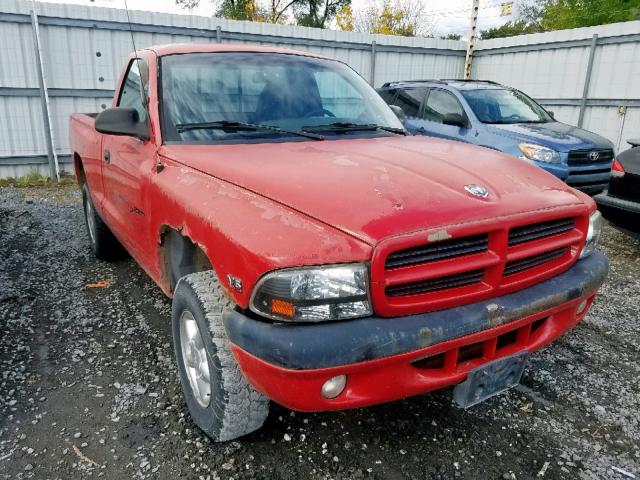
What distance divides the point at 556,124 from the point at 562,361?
578 centimetres

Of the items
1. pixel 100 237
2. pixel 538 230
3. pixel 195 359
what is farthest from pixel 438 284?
pixel 100 237

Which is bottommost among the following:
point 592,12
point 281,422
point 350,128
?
point 281,422

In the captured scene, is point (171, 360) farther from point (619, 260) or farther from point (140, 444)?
point (619, 260)

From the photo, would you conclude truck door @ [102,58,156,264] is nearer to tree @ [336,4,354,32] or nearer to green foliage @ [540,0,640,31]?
tree @ [336,4,354,32]

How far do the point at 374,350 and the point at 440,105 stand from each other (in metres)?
6.99

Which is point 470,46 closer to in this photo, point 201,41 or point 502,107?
point 502,107

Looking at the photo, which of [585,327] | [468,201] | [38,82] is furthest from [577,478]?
[38,82]

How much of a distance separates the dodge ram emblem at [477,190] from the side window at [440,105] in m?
5.97

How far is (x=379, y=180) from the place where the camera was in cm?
207

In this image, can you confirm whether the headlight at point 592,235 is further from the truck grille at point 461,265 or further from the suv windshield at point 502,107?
the suv windshield at point 502,107

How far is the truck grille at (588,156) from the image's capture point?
6.74 metres

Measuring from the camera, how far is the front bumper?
1641 millimetres

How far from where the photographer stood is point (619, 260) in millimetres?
5094

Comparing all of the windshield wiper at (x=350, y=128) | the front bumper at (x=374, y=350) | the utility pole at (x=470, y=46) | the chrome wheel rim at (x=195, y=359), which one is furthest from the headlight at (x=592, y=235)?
the utility pole at (x=470, y=46)
